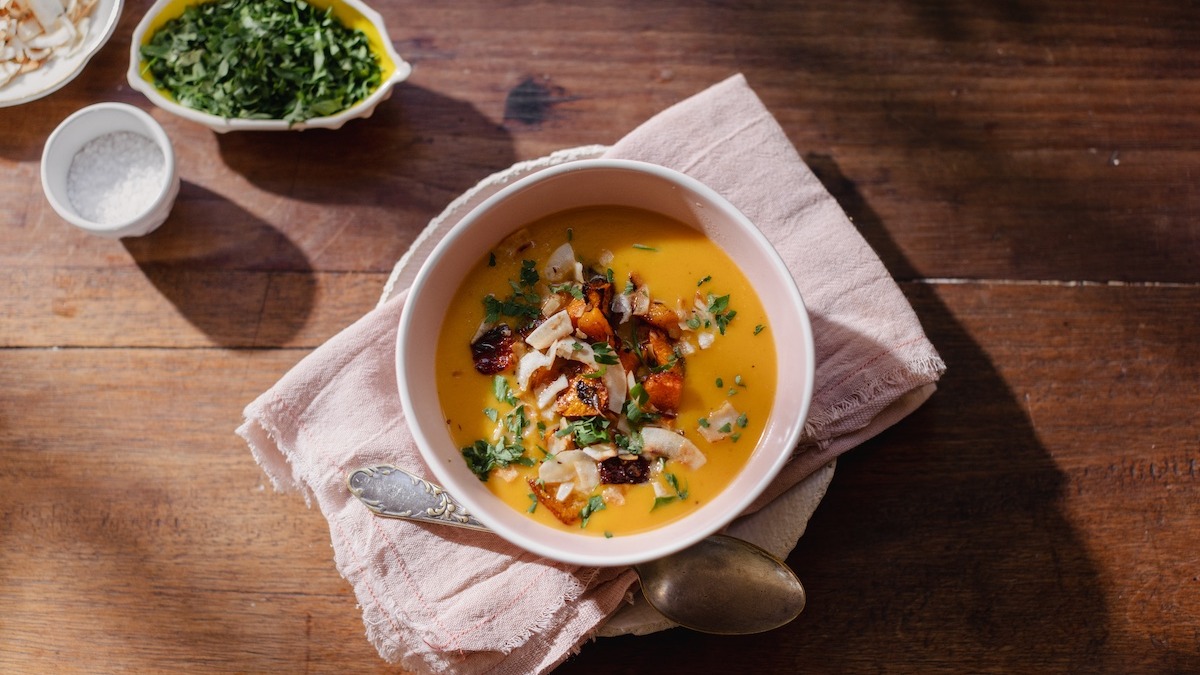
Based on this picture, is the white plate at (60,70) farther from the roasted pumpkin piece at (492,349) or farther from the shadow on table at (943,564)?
the shadow on table at (943,564)

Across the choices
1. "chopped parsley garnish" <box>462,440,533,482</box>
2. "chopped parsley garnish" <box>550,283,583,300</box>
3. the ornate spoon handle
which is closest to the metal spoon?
the ornate spoon handle

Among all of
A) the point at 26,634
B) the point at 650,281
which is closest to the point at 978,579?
the point at 650,281

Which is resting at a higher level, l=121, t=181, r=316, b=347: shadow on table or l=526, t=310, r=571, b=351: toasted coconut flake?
l=526, t=310, r=571, b=351: toasted coconut flake

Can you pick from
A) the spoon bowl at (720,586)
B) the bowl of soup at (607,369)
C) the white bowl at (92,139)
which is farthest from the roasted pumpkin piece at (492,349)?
the white bowl at (92,139)

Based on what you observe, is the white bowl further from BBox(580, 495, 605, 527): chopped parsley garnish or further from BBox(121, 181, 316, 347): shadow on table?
BBox(580, 495, 605, 527): chopped parsley garnish

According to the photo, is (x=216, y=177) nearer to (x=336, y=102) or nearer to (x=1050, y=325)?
(x=336, y=102)

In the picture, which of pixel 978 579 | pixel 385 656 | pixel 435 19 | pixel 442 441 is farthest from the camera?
pixel 435 19

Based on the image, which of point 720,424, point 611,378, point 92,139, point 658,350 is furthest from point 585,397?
point 92,139
